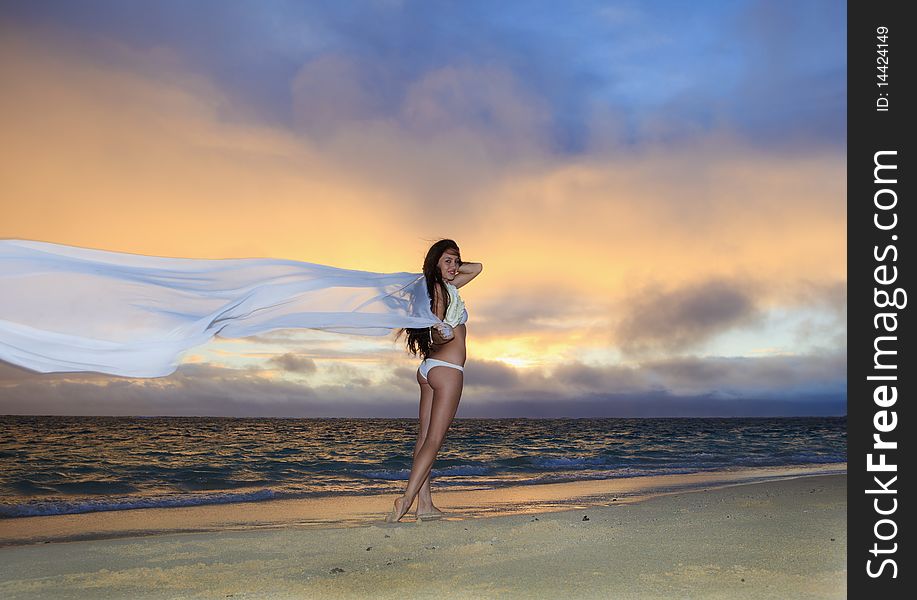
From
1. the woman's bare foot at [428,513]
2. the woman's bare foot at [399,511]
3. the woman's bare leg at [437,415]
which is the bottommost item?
the woman's bare foot at [428,513]

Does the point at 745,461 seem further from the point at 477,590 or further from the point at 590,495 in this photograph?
the point at 477,590

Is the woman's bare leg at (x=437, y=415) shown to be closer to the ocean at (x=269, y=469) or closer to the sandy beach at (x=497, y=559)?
the sandy beach at (x=497, y=559)

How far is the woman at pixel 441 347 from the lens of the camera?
20.3 feet

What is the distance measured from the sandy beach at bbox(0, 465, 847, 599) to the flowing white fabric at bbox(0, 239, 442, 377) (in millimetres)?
1429

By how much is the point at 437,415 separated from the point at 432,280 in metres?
1.14

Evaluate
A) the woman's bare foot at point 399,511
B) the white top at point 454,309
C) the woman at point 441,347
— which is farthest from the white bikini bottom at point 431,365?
the woman's bare foot at point 399,511

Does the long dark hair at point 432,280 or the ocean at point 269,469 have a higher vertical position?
the long dark hair at point 432,280

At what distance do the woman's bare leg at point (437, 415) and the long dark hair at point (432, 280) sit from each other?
27cm

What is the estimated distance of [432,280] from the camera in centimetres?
629

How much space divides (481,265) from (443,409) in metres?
1.28

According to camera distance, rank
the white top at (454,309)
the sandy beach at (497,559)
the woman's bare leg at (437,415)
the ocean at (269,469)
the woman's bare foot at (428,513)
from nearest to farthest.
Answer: the sandy beach at (497,559) < the woman's bare leg at (437,415) < the white top at (454,309) < the woman's bare foot at (428,513) < the ocean at (269,469)

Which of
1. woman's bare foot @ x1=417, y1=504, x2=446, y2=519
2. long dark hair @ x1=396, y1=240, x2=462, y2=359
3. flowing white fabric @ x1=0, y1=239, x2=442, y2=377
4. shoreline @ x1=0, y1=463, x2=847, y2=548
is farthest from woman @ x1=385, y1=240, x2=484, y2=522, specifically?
shoreline @ x1=0, y1=463, x2=847, y2=548

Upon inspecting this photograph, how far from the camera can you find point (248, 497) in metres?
11.3
